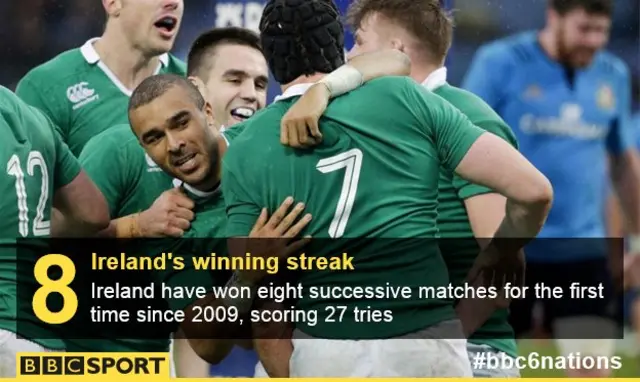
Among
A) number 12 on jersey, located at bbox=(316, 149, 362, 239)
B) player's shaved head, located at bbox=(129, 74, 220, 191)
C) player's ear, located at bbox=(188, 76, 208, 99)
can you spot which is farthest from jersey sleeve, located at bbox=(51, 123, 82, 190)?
number 12 on jersey, located at bbox=(316, 149, 362, 239)

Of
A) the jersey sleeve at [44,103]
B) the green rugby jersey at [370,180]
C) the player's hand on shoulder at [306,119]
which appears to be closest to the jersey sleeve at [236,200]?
the green rugby jersey at [370,180]

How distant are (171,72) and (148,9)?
7.5 inches

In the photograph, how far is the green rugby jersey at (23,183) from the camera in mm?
3686

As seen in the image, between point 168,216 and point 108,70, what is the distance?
23.0 inches

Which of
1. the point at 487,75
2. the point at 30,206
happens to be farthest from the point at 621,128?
the point at 30,206

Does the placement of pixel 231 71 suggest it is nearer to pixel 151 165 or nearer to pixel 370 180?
pixel 151 165

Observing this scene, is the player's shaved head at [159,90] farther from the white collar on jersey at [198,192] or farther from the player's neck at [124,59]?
the player's neck at [124,59]

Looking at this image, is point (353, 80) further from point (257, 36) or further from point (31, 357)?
point (31, 357)

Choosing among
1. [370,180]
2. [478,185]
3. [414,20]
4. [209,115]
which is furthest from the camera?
[209,115]

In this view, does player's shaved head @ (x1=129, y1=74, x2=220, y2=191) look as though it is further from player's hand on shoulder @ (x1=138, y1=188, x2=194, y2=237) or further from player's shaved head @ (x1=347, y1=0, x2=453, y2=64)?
player's shaved head @ (x1=347, y1=0, x2=453, y2=64)

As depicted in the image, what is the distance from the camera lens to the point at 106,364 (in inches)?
157

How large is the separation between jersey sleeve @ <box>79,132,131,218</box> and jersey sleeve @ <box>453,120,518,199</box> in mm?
884

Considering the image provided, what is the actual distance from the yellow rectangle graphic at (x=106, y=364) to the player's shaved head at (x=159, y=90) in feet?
2.24

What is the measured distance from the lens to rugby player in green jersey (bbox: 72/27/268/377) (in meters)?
3.93
